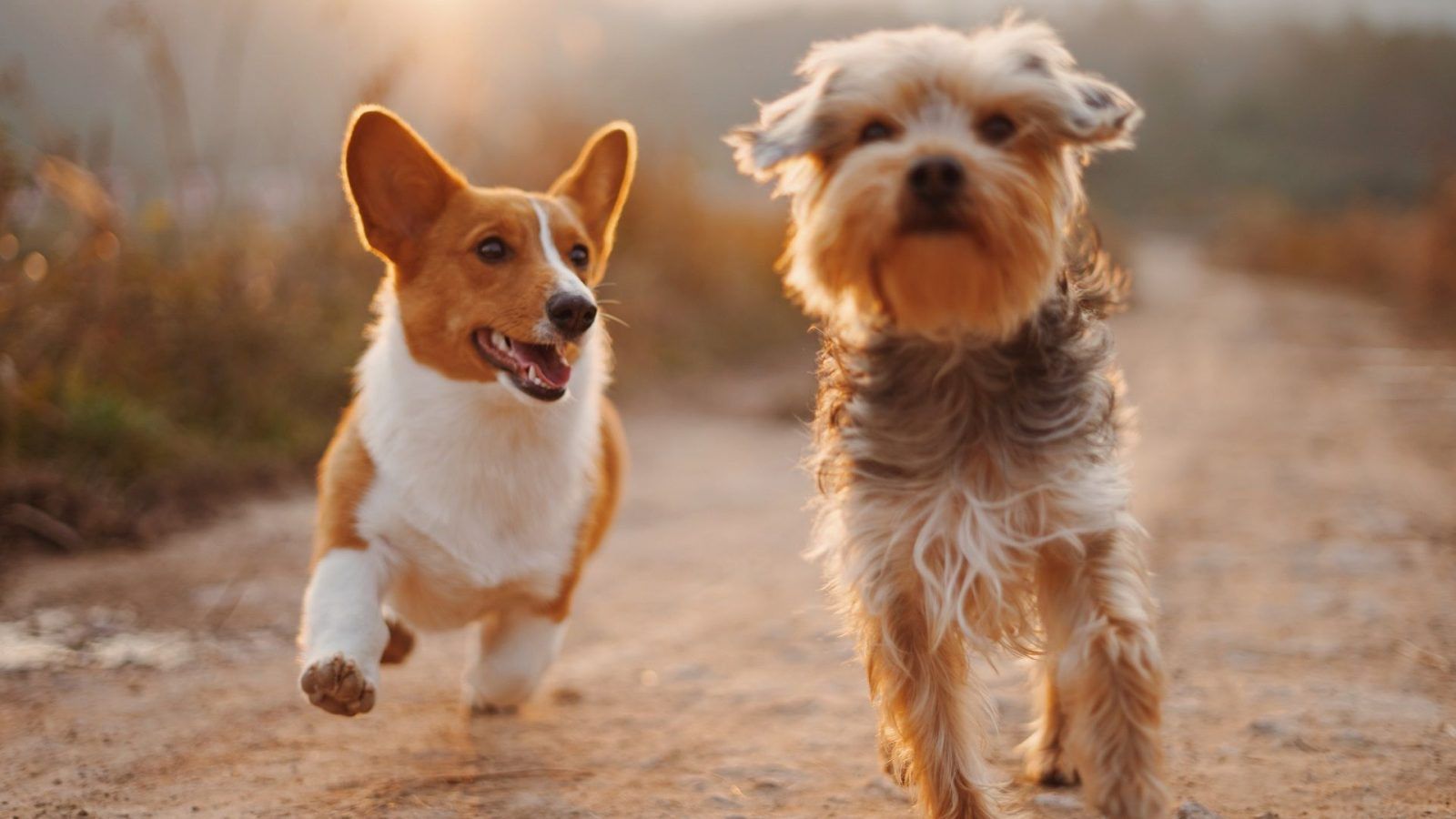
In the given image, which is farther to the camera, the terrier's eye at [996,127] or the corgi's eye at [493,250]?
the corgi's eye at [493,250]

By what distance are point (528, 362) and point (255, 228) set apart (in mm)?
6510

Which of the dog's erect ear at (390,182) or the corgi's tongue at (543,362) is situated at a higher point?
the dog's erect ear at (390,182)

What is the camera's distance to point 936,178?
9.32 feet

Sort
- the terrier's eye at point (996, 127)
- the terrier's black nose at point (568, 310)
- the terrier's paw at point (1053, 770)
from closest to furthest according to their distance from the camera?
the terrier's eye at point (996, 127) → the terrier's paw at point (1053, 770) → the terrier's black nose at point (568, 310)

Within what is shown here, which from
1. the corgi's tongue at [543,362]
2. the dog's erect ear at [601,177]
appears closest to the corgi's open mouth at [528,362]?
the corgi's tongue at [543,362]

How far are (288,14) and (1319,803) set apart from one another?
1224 cm

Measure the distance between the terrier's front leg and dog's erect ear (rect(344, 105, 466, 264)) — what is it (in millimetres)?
1106

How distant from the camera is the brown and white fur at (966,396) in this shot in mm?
2957

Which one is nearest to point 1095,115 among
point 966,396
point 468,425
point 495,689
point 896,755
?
point 966,396

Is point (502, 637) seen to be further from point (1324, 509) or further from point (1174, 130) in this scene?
point (1174, 130)

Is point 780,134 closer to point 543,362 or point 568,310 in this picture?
point 568,310

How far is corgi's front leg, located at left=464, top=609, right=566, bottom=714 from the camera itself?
4129 mm

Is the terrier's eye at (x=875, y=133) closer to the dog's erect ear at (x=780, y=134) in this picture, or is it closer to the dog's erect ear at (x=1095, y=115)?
the dog's erect ear at (x=780, y=134)

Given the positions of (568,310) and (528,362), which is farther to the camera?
(528,362)
